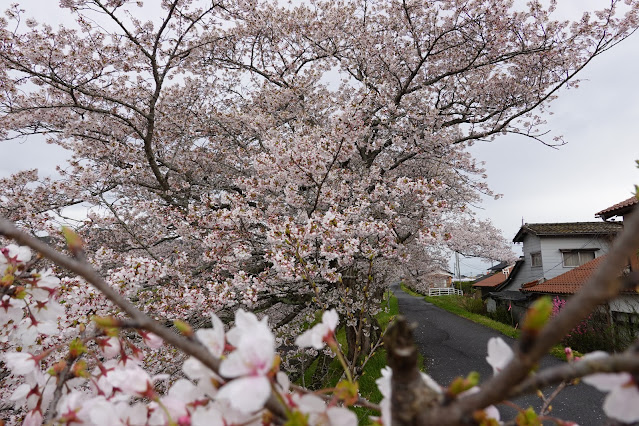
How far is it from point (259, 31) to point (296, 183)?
547 centimetres

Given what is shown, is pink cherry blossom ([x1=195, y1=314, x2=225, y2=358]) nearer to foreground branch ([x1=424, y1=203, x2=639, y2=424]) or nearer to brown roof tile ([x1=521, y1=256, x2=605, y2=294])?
foreground branch ([x1=424, y1=203, x2=639, y2=424])

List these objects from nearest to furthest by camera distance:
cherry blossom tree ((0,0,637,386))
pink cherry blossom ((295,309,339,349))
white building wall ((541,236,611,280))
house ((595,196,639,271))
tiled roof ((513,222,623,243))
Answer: pink cherry blossom ((295,309,339,349)) < cherry blossom tree ((0,0,637,386)) < house ((595,196,639,271)) < tiled roof ((513,222,623,243)) < white building wall ((541,236,611,280))

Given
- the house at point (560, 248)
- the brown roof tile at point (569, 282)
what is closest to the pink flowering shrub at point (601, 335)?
the brown roof tile at point (569, 282)

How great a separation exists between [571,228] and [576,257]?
1664mm

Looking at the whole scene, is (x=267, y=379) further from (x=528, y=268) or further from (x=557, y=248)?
(x=528, y=268)

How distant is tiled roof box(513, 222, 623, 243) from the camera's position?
17016 mm

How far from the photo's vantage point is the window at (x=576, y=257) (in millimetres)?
17375

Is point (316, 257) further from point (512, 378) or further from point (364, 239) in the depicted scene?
point (512, 378)

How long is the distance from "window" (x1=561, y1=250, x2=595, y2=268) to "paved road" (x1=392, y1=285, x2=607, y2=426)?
6.11 meters

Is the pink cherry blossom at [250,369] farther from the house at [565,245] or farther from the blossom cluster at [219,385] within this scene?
the house at [565,245]

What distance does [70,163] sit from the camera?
6.24 metres

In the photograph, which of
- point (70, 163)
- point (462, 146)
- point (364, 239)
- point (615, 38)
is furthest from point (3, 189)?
point (615, 38)

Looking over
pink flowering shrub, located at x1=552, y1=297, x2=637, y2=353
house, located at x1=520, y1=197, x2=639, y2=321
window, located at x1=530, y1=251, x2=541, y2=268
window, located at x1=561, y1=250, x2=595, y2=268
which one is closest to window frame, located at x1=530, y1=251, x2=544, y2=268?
window, located at x1=530, y1=251, x2=541, y2=268

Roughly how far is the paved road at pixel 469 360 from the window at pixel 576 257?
20.0 feet
